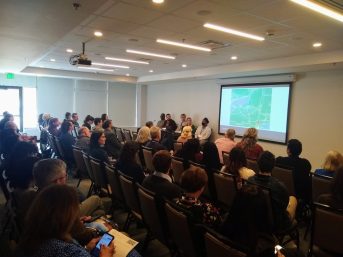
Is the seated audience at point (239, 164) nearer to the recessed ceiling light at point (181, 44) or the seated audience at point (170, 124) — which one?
the recessed ceiling light at point (181, 44)

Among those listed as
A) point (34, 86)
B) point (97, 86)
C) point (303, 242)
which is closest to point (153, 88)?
point (97, 86)

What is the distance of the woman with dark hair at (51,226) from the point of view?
120cm

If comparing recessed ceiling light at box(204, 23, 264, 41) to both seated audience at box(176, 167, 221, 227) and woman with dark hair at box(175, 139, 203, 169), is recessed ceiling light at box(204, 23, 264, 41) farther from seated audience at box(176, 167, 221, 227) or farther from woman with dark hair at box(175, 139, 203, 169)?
seated audience at box(176, 167, 221, 227)

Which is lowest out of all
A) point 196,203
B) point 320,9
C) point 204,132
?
point 204,132

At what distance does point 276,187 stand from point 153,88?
1120 centimetres

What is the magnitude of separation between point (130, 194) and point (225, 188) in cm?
108

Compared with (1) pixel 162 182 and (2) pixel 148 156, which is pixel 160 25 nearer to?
(2) pixel 148 156

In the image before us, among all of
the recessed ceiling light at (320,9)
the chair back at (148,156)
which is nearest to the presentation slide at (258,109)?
the recessed ceiling light at (320,9)

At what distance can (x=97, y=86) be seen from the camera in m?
12.9

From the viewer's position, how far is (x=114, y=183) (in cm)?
322

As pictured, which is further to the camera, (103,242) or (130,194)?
(130,194)

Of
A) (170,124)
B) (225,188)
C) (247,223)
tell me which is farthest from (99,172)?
(170,124)

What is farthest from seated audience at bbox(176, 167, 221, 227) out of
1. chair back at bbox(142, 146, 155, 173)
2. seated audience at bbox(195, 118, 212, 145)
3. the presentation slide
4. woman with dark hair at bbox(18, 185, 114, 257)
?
seated audience at bbox(195, 118, 212, 145)

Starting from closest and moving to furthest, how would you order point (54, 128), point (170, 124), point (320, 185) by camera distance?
point (320, 185) < point (54, 128) < point (170, 124)
